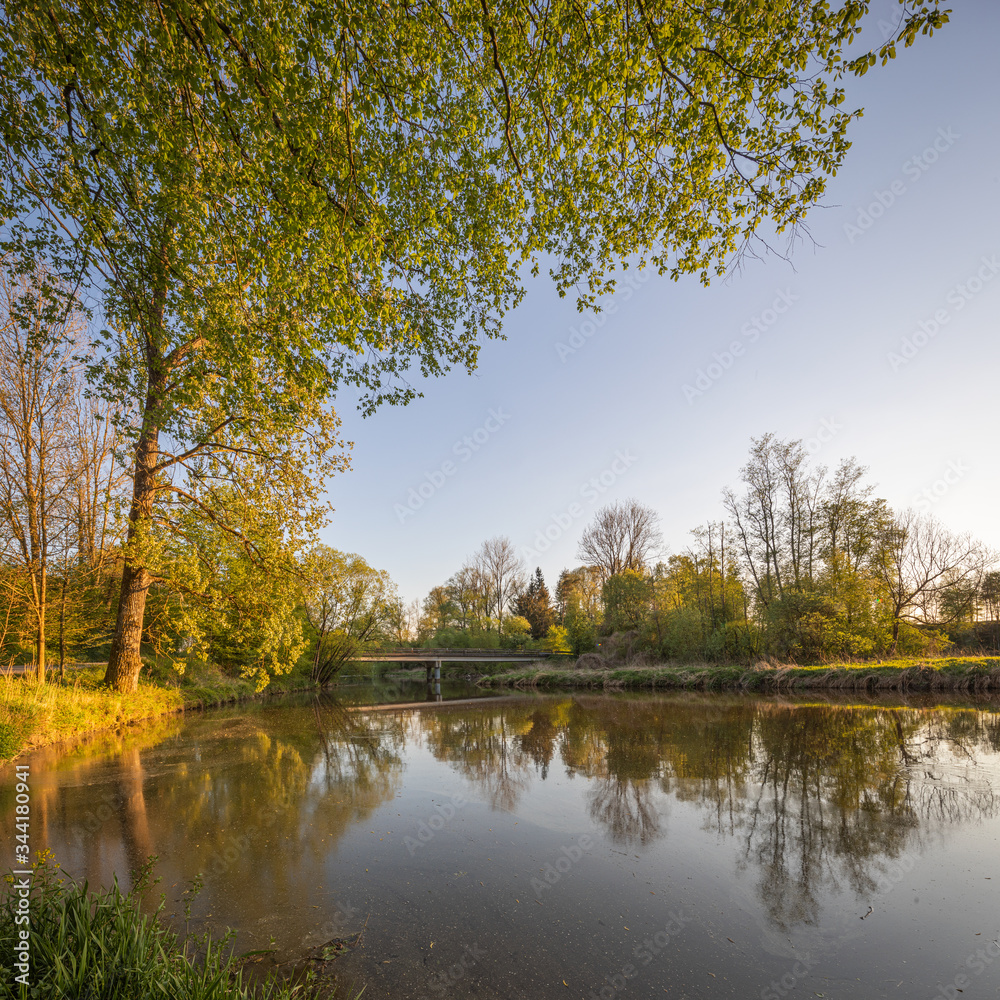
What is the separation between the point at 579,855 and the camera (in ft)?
14.1

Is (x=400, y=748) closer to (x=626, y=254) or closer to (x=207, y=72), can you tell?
(x=626, y=254)

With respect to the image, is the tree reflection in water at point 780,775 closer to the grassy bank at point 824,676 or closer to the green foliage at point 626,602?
the grassy bank at point 824,676

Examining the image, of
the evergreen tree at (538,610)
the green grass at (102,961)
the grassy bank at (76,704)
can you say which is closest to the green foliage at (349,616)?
the grassy bank at (76,704)

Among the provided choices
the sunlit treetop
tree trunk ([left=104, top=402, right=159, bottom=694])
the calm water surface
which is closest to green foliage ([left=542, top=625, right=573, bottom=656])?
the calm water surface

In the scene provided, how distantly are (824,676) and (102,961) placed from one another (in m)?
21.0

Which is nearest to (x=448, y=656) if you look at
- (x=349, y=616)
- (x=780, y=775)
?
(x=349, y=616)

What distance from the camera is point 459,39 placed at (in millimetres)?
4113

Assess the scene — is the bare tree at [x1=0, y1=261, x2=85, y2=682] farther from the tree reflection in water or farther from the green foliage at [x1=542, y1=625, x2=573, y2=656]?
the green foliage at [x1=542, y1=625, x2=573, y2=656]

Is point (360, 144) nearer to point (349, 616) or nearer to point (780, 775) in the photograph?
point (780, 775)

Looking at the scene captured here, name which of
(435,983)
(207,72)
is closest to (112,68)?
(207,72)

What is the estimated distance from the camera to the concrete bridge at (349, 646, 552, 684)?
28669 millimetres

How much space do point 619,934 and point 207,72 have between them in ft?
23.7

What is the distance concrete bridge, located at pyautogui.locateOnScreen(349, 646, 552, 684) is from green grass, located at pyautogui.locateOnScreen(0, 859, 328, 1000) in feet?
84.8

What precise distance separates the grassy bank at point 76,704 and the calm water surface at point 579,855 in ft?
2.33
